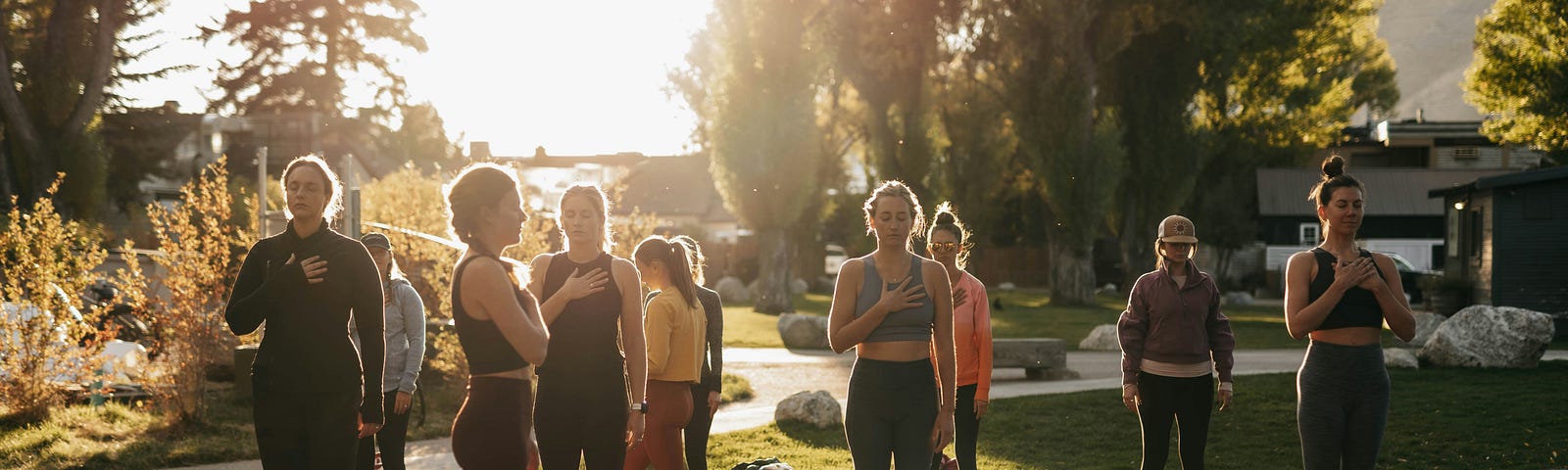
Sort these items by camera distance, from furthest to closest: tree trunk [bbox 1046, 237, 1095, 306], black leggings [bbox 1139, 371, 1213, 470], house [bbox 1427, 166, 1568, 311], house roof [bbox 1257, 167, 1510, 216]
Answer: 1. house roof [bbox 1257, 167, 1510, 216]
2. tree trunk [bbox 1046, 237, 1095, 306]
3. house [bbox 1427, 166, 1568, 311]
4. black leggings [bbox 1139, 371, 1213, 470]

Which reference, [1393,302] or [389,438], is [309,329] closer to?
[389,438]

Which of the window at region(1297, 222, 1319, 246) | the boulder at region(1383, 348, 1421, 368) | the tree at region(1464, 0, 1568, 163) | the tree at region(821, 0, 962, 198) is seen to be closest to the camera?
the boulder at region(1383, 348, 1421, 368)

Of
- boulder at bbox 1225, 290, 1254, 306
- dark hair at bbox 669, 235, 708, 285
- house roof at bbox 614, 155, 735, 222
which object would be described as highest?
house roof at bbox 614, 155, 735, 222

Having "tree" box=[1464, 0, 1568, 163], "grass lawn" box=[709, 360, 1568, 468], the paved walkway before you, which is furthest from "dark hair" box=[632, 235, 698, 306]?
"tree" box=[1464, 0, 1568, 163]

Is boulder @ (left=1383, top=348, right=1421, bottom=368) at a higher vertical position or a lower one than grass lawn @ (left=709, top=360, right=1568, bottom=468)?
higher

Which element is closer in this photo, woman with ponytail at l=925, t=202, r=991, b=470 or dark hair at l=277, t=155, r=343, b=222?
dark hair at l=277, t=155, r=343, b=222

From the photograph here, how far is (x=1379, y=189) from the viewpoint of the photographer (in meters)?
51.8

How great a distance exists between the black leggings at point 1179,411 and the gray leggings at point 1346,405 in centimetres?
109

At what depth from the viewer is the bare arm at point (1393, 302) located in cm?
558

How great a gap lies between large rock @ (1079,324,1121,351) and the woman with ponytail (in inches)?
610

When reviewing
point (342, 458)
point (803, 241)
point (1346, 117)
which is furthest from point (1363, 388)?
point (1346, 117)

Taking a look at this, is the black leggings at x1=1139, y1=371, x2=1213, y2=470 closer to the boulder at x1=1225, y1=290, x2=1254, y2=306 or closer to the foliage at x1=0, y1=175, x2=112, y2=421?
the foliage at x1=0, y1=175, x2=112, y2=421

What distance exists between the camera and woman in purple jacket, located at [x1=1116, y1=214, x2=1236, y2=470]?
6.75 m

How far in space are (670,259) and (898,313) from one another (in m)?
1.87
